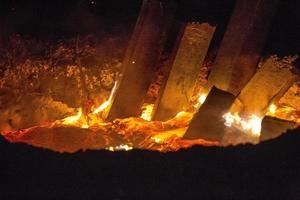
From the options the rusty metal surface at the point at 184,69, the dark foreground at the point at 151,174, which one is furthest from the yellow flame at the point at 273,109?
the dark foreground at the point at 151,174

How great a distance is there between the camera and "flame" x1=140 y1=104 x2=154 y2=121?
654 centimetres

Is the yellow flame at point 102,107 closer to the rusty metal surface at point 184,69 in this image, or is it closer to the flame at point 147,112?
the flame at point 147,112

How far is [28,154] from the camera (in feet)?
11.6

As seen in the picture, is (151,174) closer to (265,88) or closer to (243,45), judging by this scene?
(265,88)

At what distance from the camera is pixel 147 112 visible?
6.66 m

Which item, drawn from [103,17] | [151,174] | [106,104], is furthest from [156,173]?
[103,17]

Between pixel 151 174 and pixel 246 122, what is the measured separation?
2.61 meters

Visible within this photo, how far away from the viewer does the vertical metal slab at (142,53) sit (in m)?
6.23

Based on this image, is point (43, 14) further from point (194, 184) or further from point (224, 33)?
point (194, 184)

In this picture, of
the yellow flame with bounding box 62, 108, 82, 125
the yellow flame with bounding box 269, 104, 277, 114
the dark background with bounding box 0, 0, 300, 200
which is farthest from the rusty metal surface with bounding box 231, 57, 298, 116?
the yellow flame with bounding box 62, 108, 82, 125

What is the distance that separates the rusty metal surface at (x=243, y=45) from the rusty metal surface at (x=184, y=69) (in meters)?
0.30

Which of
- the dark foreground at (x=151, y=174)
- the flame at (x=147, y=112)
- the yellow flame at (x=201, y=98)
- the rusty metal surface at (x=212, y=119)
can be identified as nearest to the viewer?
the dark foreground at (x=151, y=174)

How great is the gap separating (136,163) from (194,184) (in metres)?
0.53

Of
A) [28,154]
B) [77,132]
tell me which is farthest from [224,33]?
[28,154]
